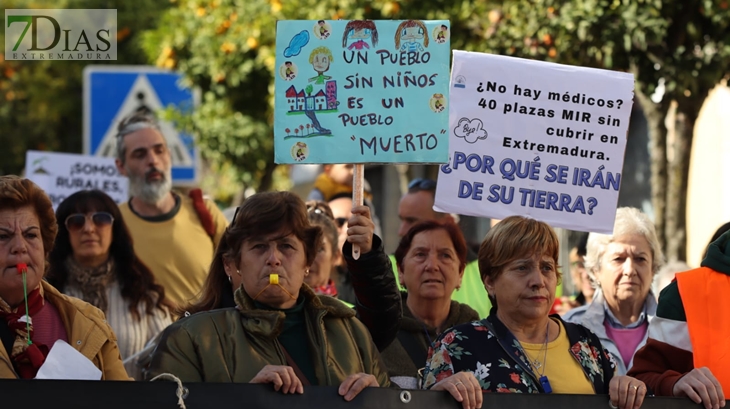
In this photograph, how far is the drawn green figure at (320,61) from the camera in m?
4.97

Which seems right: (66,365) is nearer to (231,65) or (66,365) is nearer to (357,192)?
(357,192)

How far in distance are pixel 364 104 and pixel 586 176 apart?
1259mm

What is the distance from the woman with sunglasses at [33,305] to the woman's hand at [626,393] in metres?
1.81

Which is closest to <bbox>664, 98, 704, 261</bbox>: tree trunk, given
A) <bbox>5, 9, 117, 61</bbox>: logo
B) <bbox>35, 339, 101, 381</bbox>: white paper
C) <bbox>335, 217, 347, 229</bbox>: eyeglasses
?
<bbox>335, 217, 347, 229</bbox>: eyeglasses

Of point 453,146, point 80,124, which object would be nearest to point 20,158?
point 80,124

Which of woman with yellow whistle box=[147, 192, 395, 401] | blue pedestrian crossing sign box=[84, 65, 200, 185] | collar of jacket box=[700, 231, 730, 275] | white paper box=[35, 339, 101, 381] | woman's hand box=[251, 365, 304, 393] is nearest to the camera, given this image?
woman's hand box=[251, 365, 304, 393]

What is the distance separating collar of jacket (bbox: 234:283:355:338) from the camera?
434cm

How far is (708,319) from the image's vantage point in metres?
4.57

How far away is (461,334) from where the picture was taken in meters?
4.48

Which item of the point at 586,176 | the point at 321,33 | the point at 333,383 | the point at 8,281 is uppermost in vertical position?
the point at 321,33

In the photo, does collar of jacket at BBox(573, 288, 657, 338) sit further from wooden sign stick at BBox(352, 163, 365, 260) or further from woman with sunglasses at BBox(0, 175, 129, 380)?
woman with sunglasses at BBox(0, 175, 129, 380)

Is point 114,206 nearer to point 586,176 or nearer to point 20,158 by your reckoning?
point 586,176

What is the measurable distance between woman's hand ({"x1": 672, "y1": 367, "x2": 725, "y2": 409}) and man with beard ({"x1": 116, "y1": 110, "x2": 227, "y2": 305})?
134 inches

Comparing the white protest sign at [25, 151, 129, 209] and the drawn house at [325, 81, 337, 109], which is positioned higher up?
the drawn house at [325, 81, 337, 109]
